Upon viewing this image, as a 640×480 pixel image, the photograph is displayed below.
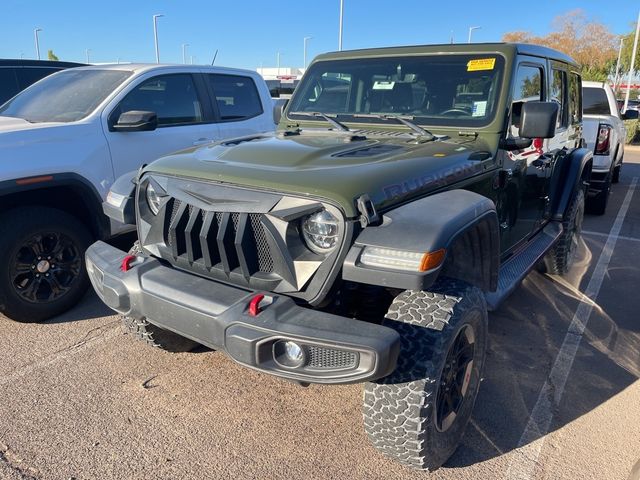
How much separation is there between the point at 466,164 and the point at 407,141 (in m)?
0.43

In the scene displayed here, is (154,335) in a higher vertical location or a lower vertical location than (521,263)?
lower

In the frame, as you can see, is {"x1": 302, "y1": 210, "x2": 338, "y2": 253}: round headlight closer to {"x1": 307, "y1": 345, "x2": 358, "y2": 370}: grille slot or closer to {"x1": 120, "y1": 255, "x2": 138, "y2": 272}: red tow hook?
{"x1": 307, "y1": 345, "x2": 358, "y2": 370}: grille slot

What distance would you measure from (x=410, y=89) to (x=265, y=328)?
7.26 ft

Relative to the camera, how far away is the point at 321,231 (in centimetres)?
227

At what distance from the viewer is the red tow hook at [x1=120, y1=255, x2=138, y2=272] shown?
2604mm

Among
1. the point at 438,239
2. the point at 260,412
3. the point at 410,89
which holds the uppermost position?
the point at 410,89

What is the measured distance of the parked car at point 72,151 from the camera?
3.75 m

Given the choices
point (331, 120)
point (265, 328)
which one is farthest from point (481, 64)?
point (265, 328)

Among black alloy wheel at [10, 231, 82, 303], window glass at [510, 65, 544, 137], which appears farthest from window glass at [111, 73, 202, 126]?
window glass at [510, 65, 544, 137]

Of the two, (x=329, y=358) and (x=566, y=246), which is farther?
(x=566, y=246)

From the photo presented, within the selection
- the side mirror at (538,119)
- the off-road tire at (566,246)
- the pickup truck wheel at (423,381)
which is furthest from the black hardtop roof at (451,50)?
the pickup truck wheel at (423,381)

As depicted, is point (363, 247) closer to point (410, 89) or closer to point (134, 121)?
point (410, 89)

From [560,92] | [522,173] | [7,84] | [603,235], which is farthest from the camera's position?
[7,84]

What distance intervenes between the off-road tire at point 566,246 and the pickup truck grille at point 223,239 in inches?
138
